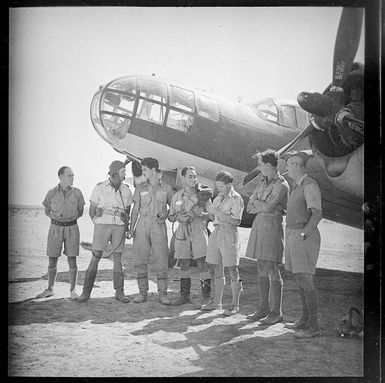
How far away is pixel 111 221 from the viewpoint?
5.62 metres

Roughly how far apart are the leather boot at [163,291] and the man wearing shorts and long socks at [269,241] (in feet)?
3.40

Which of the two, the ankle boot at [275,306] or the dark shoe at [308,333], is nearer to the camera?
the dark shoe at [308,333]

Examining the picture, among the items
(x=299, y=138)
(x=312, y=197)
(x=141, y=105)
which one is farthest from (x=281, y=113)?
(x=312, y=197)

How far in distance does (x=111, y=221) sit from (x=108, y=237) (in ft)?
0.68

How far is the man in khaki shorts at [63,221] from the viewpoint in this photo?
556cm

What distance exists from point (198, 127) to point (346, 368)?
150 inches

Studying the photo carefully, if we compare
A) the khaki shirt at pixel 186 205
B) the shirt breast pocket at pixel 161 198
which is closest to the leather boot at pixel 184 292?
the khaki shirt at pixel 186 205

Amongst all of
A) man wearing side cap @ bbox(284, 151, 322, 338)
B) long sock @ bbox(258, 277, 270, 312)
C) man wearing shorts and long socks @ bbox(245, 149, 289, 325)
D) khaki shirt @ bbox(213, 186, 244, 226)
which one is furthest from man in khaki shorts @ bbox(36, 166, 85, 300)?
man wearing side cap @ bbox(284, 151, 322, 338)

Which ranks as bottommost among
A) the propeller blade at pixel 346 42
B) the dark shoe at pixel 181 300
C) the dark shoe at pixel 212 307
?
the dark shoe at pixel 212 307

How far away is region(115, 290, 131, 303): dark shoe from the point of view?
5.52m

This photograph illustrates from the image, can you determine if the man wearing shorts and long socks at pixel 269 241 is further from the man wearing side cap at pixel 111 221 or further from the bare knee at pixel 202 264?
the man wearing side cap at pixel 111 221

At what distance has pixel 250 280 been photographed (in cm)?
684

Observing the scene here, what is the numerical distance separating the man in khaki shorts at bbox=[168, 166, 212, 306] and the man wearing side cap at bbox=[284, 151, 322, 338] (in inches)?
43.6

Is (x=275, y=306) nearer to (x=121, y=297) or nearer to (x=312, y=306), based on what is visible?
(x=312, y=306)
